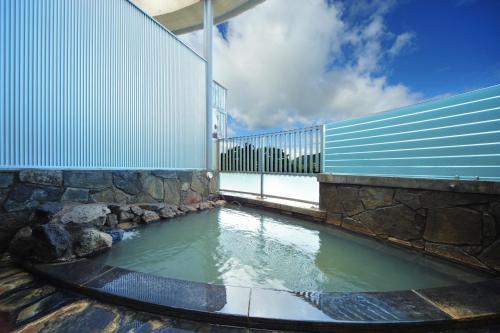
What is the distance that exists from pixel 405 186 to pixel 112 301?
11.1ft

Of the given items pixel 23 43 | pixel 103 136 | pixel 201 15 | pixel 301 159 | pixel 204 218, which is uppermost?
pixel 201 15

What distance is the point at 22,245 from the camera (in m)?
2.18

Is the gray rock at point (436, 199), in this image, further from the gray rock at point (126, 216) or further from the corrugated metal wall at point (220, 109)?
the corrugated metal wall at point (220, 109)

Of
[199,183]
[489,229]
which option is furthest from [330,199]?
[199,183]

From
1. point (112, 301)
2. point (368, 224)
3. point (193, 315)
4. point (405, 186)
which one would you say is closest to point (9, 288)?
point (112, 301)

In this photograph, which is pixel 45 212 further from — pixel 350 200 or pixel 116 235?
pixel 350 200

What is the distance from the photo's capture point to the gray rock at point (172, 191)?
476 cm

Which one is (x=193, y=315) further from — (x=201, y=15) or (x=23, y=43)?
(x=201, y=15)

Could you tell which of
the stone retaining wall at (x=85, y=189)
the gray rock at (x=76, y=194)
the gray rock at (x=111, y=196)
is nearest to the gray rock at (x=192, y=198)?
the stone retaining wall at (x=85, y=189)

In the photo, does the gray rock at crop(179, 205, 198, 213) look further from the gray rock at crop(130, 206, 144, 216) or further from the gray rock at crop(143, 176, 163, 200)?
the gray rock at crop(130, 206, 144, 216)

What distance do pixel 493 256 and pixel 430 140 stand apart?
1.41 m

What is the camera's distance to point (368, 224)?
3.13 metres

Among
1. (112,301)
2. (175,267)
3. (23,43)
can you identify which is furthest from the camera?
(23,43)

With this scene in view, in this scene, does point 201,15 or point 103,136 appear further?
point 201,15
